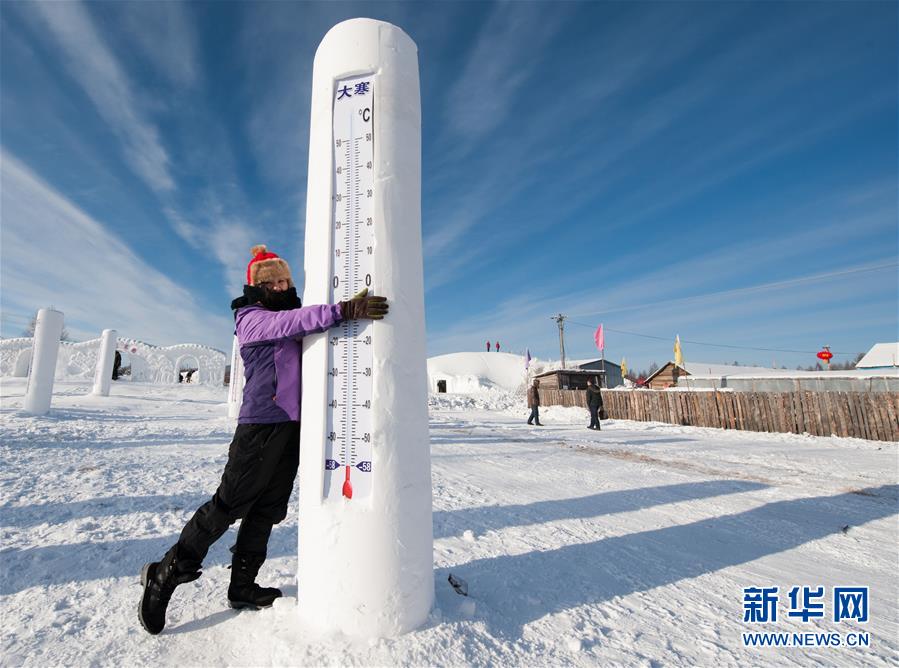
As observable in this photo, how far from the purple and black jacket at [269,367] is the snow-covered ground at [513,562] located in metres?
0.98

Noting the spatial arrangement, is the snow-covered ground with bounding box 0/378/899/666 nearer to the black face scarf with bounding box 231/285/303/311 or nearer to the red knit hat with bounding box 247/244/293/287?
the black face scarf with bounding box 231/285/303/311

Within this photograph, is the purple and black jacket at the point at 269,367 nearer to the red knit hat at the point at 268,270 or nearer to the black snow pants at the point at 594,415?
the red knit hat at the point at 268,270

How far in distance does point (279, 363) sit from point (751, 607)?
123 inches

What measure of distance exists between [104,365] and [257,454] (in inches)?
849

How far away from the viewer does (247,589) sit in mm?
2287

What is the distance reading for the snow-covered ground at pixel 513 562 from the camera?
6.29 ft

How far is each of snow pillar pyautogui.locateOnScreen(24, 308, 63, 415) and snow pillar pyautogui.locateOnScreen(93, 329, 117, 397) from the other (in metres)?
7.06

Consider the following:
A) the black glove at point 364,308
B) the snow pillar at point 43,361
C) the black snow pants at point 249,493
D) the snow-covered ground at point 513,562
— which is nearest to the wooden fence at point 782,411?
the snow-covered ground at point 513,562

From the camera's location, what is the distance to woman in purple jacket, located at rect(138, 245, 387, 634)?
2.08m

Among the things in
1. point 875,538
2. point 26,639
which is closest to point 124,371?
point 26,639

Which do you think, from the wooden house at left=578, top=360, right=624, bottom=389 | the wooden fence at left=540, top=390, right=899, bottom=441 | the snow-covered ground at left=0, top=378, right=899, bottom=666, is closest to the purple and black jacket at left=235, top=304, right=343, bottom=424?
the snow-covered ground at left=0, top=378, right=899, bottom=666

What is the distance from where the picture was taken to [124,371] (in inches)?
1416

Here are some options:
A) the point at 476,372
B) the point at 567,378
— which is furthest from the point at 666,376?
the point at 476,372

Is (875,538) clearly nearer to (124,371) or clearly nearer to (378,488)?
(378,488)
